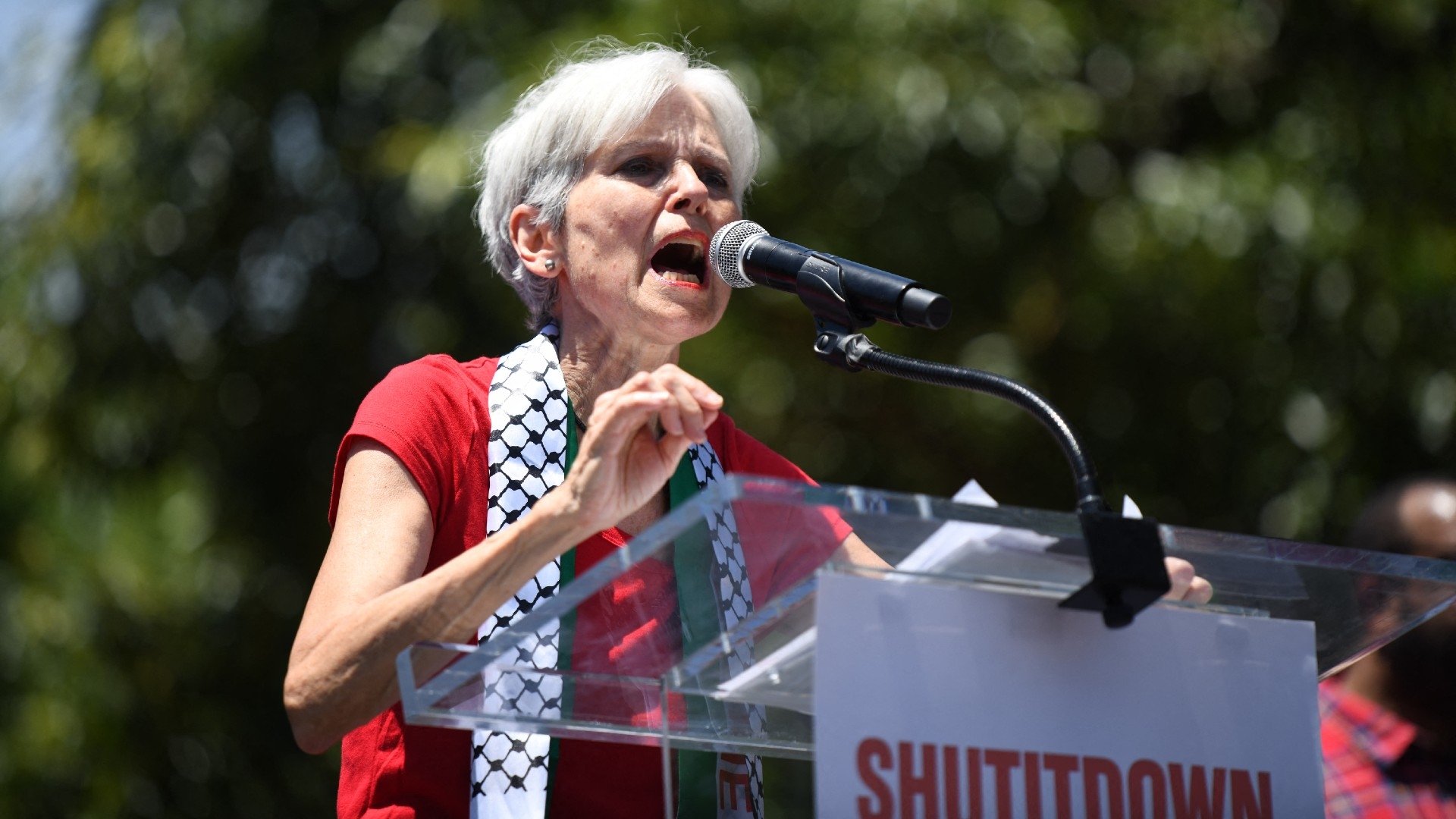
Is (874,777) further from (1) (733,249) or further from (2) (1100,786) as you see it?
(1) (733,249)

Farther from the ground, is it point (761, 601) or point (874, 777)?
point (761, 601)

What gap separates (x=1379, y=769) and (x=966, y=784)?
2.06 meters

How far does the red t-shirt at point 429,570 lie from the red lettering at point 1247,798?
498 millimetres

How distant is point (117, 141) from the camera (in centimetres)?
505

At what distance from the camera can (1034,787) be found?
142 cm

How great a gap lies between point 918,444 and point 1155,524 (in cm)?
349

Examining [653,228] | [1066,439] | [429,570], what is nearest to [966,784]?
[1066,439]

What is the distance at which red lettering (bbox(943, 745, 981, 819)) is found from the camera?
1380 mm

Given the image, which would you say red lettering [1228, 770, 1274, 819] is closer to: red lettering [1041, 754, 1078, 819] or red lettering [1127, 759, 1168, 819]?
red lettering [1127, 759, 1168, 819]

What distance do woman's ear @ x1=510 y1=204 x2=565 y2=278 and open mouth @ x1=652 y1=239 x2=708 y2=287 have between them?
20cm

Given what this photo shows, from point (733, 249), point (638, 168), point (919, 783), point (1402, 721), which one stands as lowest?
point (919, 783)

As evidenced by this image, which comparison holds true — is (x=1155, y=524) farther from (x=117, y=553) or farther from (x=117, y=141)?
(x=117, y=141)

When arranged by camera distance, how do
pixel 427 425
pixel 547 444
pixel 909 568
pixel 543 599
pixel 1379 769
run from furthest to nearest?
pixel 1379 769, pixel 547 444, pixel 427 425, pixel 543 599, pixel 909 568

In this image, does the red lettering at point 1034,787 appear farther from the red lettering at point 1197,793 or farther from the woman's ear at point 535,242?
the woman's ear at point 535,242
